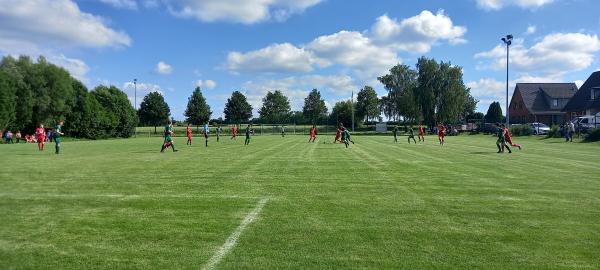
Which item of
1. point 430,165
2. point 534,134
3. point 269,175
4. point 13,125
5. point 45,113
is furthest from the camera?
point 45,113

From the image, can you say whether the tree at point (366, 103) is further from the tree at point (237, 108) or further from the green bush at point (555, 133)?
the green bush at point (555, 133)

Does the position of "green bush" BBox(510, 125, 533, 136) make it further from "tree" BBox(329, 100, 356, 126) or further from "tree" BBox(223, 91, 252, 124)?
"tree" BBox(223, 91, 252, 124)

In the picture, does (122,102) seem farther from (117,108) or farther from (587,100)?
(587,100)

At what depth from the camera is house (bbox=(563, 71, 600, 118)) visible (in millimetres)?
59188

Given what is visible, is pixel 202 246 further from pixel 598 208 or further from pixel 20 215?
pixel 598 208

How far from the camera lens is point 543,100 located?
75000 mm

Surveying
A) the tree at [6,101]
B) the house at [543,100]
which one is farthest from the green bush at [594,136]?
the tree at [6,101]

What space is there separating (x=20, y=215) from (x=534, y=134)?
50980 millimetres

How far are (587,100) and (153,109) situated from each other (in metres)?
82.9

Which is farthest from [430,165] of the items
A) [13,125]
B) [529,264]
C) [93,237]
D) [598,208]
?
[13,125]

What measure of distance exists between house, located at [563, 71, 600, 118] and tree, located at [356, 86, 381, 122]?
5290cm

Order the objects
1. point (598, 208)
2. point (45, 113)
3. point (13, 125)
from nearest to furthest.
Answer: point (598, 208) → point (13, 125) → point (45, 113)

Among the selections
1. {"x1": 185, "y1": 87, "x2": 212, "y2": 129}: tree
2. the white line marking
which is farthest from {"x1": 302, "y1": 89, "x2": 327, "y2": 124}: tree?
the white line marking

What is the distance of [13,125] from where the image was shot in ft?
186
